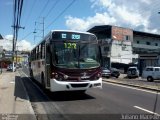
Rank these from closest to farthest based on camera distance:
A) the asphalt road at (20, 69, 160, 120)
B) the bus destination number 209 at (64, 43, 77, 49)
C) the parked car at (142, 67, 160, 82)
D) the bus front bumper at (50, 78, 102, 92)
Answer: the asphalt road at (20, 69, 160, 120)
the bus front bumper at (50, 78, 102, 92)
the bus destination number 209 at (64, 43, 77, 49)
the parked car at (142, 67, 160, 82)

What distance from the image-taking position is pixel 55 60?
16.0 metres

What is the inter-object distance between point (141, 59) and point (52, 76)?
184 feet

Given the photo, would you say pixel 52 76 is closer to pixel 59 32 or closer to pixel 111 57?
pixel 59 32

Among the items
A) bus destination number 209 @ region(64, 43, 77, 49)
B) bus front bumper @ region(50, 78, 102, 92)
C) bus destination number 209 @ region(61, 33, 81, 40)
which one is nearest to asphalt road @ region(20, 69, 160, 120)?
bus front bumper @ region(50, 78, 102, 92)

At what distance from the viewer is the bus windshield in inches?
632

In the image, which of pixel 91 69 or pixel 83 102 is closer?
pixel 83 102

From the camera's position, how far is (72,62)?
16094 millimetres

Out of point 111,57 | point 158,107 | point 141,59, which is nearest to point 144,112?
point 158,107

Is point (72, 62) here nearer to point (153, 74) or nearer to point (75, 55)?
point (75, 55)

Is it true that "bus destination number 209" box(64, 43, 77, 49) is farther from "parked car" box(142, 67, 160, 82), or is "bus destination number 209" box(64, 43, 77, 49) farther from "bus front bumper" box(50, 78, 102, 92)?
"parked car" box(142, 67, 160, 82)

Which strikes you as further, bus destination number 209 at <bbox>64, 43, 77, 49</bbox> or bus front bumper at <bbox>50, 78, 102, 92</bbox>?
A: bus destination number 209 at <bbox>64, 43, 77, 49</bbox>

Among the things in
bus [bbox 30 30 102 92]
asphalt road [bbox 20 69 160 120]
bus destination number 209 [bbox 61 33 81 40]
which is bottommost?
asphalt road [bbox 20 69 160 120]

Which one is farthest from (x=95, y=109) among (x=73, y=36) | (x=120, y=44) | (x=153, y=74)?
(x=120, y=44)

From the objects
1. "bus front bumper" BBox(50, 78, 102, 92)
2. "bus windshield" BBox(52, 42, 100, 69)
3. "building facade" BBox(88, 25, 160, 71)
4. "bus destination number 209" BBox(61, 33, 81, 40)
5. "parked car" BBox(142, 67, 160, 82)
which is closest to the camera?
"bus front bumper" BBox(50, 78, 102, 92)
